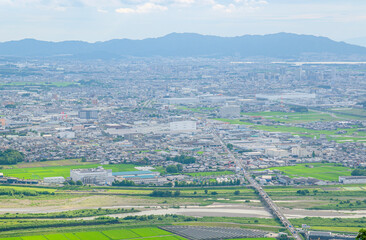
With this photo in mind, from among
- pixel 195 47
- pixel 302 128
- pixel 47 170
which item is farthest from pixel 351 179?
pixel 195 47

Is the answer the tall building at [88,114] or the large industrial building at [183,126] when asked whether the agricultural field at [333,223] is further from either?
the tall building at [88,114]

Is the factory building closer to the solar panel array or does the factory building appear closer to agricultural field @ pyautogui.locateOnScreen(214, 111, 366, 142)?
the solar panel array

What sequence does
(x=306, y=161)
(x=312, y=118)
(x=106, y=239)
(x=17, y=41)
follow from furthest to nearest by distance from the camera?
(x=17, y=41) → (x=312, y=118) → (x=306, y=161) → (x=106, y=239)

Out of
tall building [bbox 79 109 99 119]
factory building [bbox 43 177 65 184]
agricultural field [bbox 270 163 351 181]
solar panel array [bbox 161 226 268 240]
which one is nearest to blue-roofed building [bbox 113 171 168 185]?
factory building [bbox 43 177 65 184]

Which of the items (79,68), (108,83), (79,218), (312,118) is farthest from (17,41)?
(79,218)

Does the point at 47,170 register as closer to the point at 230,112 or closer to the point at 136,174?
the point at 136,174

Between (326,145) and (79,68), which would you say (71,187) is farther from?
(79,68)
